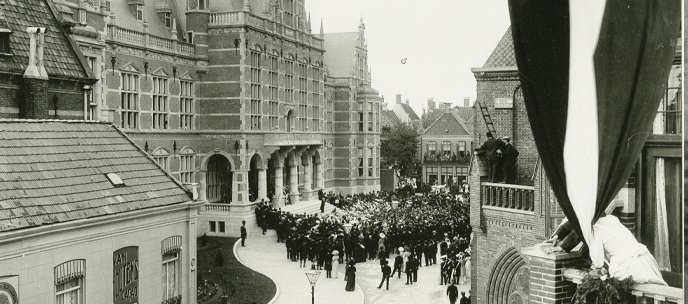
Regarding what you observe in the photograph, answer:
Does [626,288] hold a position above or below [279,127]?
below

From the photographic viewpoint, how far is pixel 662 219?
8570mm

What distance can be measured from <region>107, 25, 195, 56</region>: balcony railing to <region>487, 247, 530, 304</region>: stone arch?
2091cm

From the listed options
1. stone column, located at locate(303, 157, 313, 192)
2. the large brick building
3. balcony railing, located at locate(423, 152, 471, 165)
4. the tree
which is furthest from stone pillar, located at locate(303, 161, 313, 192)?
balcony railing, located at locate(423, 152, 471, 165)

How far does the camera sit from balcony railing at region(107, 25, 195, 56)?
31.7 m

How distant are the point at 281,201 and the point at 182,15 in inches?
479

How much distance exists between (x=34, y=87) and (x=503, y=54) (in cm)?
1372

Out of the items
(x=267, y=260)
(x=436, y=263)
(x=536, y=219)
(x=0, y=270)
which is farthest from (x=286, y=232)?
(x=0, y=270)

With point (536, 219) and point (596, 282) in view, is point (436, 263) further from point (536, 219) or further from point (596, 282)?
point (596, 282)

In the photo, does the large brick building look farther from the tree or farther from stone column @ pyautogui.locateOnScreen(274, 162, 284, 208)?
the tree

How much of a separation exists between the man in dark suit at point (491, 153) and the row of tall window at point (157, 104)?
19568 mm

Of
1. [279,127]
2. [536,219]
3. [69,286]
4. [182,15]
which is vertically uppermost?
[182,15]

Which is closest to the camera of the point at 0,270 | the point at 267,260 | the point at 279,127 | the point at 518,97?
the point at 0,270

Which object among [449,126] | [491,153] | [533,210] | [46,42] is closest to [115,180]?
[46,42]

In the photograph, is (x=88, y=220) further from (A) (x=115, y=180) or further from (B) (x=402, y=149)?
(B) (x=402, y=149)
